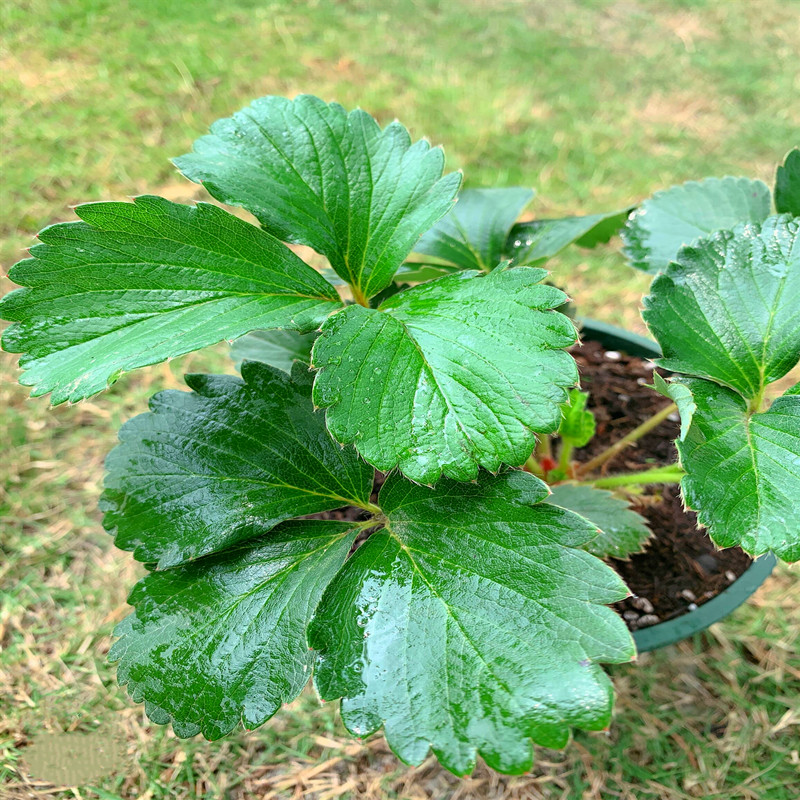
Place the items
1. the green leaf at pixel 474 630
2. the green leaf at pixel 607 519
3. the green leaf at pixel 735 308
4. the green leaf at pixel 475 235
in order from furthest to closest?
the green leaf at pixel 475 235 → the green leaf at pixel 607 519 → the green leaf at pixel 735 308 → the green leaf at pixel 474 630

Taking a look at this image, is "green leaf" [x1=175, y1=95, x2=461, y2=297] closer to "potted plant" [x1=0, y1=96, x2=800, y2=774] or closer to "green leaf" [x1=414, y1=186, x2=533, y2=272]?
"potted plant" [x1=0, y1=96, x2=800, y2=774]

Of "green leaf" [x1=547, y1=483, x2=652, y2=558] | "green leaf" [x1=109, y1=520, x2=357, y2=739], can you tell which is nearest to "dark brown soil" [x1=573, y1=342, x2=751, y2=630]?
"green leaf" [x1=547, y1=483, x2=652, y2=558]

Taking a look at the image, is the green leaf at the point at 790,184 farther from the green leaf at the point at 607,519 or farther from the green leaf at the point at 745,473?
the green leaf at the point at 607,519

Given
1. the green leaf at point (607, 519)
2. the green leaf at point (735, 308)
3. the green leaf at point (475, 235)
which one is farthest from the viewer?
the green leaf at point (475, 235)

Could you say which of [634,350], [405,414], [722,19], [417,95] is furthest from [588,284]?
[722,19]

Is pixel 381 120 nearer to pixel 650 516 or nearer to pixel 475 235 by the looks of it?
pixel 475 235

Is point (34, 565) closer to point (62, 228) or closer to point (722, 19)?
point (62, 228)

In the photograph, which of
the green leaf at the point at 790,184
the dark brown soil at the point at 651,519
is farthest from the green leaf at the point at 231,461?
the green leaf at the point at 790,184
